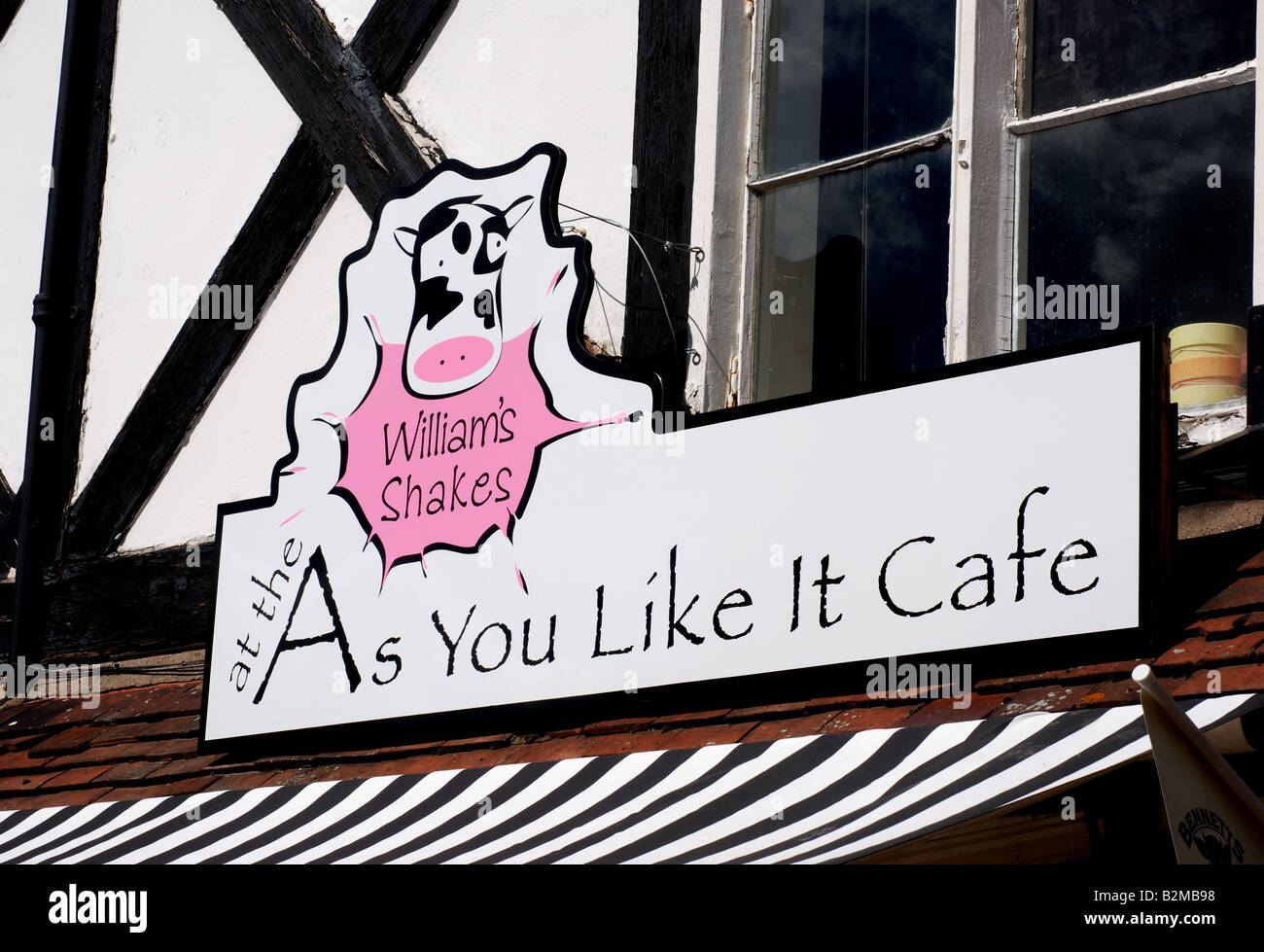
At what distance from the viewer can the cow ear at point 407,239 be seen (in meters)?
5.31

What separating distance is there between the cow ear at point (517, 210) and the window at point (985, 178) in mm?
715

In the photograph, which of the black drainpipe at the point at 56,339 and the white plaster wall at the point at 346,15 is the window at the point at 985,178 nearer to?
the white plaster wall at the point at 346,15

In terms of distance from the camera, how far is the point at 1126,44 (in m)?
4.29

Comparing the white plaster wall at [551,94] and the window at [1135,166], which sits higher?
the white plaster wall at [551,94]

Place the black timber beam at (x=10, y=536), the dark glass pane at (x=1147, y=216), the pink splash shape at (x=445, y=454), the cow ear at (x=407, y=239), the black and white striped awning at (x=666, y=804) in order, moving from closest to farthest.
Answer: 1. the black and white striped awning at (x=666, y=804)
2. the dark glass pane at (x=1147, y=216)
3. the pink splash shape at (x=445, y=454)
4. the cow ear at (x=407, y=239)
5. the black timber beam at (x=10, y=536)

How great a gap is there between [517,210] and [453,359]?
1.74 ft

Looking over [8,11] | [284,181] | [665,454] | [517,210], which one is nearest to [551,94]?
[517,210]

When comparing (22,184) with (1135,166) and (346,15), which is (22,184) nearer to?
(346,15)

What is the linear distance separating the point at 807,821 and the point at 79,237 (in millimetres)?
4895

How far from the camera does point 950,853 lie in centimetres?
399

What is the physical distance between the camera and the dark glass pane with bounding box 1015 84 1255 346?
4070mm

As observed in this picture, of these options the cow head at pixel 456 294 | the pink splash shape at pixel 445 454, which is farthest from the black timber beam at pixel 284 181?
the pink splash shape at pixel 445 454

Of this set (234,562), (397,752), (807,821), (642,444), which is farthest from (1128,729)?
(234,562)

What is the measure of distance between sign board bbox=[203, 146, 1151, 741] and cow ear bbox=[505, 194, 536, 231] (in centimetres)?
1
